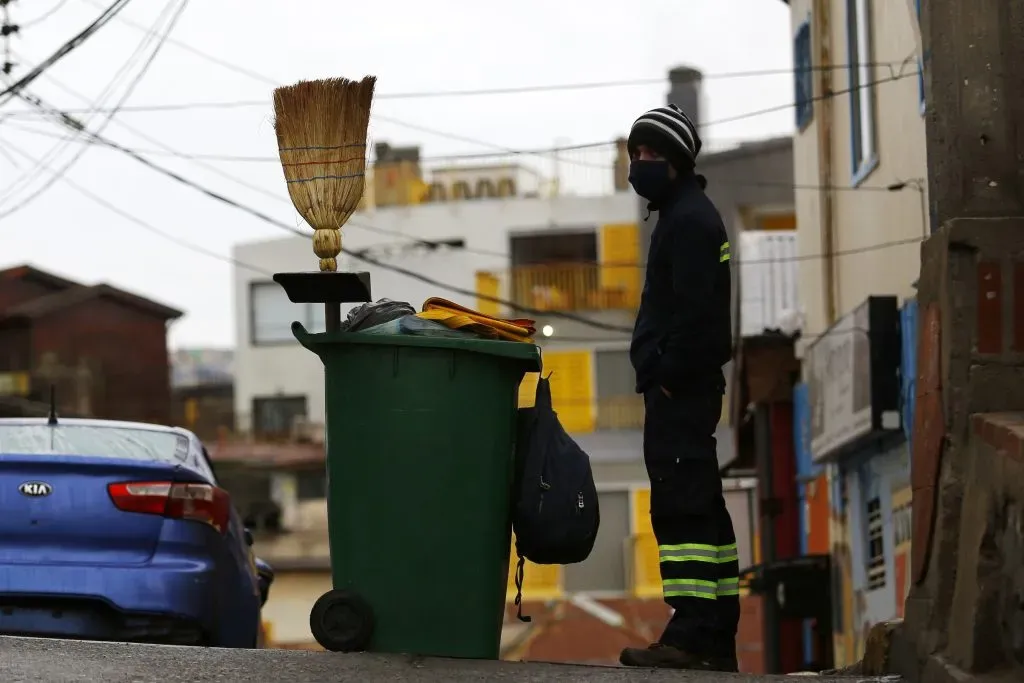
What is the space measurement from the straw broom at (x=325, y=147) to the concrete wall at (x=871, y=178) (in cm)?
656

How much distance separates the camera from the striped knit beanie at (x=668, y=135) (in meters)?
6.90

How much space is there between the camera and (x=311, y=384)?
5522cm

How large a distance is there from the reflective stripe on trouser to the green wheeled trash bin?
71 cm

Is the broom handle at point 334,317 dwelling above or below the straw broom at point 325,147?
below

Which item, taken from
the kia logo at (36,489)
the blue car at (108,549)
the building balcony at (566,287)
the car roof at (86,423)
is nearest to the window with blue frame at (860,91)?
the car roof at (86,423)

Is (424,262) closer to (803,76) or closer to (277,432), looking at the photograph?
(277,432)

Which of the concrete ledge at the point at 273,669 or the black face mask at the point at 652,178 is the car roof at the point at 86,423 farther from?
the black face mask at the point at 652,178

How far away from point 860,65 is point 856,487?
14.9 ft

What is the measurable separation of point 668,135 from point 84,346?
45928 millimetres

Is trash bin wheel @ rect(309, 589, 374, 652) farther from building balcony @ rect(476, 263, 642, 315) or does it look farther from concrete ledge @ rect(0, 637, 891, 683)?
building balcony @ rect(476, 263, 642, 315)

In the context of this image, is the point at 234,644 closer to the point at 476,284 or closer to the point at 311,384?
the point at 476,284

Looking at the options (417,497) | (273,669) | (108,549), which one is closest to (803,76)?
(108,549)

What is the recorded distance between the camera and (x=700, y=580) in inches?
263

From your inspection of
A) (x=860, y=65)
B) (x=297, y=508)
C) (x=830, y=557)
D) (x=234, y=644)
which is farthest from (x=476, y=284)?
(x=234, y=644)
